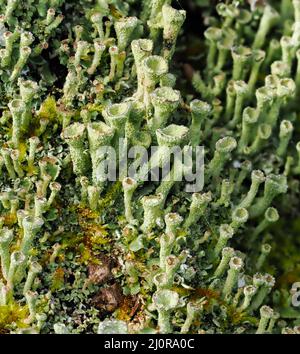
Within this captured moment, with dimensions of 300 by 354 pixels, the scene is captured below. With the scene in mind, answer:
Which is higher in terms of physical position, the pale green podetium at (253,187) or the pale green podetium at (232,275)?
the pale green podetium at (253,187)

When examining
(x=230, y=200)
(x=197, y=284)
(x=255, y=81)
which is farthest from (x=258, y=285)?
(x=255, y=81)

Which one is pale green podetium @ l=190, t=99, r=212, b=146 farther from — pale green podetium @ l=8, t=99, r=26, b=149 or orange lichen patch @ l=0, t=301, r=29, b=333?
orange lichen patch @ l=0, t=301, r=29, b=333

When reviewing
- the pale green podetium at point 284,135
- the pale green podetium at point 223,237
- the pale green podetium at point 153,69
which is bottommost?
the pale green podetium at point 223,237

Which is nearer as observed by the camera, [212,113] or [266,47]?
[212,113]

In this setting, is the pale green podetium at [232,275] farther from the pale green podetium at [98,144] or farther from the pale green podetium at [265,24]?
the pale green podetium at [265,24]

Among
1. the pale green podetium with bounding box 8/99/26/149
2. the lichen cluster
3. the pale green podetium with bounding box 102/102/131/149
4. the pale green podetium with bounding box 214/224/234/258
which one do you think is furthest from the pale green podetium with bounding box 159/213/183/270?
the pale green podetium with bounding box 8/99/26/149

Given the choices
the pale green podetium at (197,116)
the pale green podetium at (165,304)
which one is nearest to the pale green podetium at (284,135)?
the pale green podetium at (197,116)

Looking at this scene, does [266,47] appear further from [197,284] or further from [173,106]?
[197,284]

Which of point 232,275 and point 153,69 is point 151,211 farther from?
point 153,69
